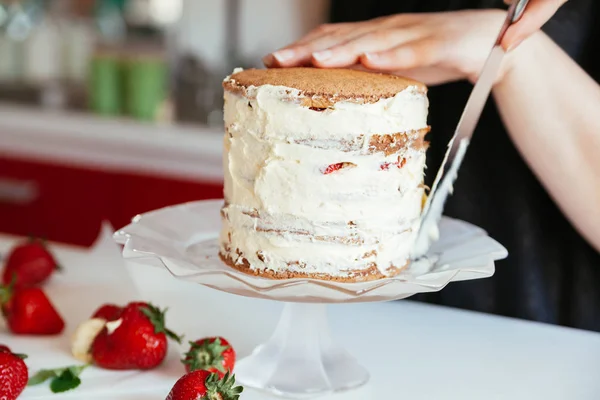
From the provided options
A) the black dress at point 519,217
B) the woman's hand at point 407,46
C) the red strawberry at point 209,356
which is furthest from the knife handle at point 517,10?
the red strawberry at point 209,356

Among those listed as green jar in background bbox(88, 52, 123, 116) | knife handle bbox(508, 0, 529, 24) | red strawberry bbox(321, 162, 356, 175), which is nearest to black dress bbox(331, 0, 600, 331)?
knife handle bbox(508, 0, 529, 24)

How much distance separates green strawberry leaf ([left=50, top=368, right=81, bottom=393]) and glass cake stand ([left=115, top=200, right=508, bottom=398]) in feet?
0.52

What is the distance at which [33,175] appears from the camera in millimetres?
2396

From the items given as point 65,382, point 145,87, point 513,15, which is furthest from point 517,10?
point 145,87

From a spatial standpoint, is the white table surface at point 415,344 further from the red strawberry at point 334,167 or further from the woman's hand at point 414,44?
the woman's hand at point 414,44

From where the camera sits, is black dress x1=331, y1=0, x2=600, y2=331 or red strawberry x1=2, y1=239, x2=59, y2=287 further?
black dress x1=331, y1=0, x2=600, y2=331

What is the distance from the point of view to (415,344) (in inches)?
42.8

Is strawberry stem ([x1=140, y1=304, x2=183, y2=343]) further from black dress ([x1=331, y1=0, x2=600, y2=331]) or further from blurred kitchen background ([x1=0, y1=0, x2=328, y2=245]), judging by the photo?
blurred kitchen background ([x1=0, y1=0, x2=328, y2=245])

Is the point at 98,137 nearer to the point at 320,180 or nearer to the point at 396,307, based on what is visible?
the point at 396,307

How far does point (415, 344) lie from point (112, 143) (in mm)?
1553

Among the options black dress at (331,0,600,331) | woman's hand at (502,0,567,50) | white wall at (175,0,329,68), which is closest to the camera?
woman's hand at (502,0,567,50)

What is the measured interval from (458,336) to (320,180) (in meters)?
0.38

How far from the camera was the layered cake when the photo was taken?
2.88 ft

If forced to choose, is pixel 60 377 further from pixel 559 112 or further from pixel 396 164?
pixel 559 112
